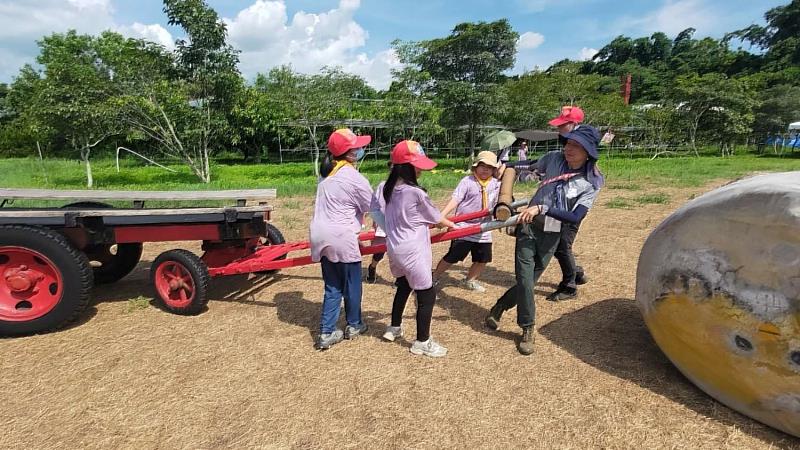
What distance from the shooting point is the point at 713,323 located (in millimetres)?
2480

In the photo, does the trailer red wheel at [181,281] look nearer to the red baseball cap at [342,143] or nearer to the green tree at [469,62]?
the red baseball cap at [342,143]

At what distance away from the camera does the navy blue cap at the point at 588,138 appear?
3.10 m

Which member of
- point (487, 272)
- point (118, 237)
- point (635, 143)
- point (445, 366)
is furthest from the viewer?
point (635, 143)

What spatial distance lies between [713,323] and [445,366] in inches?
63.6

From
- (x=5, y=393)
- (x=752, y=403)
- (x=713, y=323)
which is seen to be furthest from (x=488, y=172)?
(x=5, y=393)

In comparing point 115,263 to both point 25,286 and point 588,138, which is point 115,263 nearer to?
point 25,286

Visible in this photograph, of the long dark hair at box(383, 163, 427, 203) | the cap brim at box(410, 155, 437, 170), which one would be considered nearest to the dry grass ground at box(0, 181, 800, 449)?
the long dark hair at box(383, 163, 427, 203)

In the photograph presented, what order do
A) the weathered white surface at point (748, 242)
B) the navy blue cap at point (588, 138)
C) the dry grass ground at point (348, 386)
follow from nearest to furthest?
1. the weathered white surface at point (748, 242)
2. the dry grass ground at point (348, 386)
3. the navy blue cap at point (588, 138)

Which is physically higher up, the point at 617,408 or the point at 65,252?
the point at 65,252

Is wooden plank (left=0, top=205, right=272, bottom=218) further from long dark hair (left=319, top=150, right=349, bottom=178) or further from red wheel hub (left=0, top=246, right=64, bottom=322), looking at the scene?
long dark hair (left=319, top=150, right=349, bottom=178)

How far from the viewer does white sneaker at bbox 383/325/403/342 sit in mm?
3566

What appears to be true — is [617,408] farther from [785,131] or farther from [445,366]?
[785,131]

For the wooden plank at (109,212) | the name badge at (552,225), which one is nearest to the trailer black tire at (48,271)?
the wooden plank at (109,212)

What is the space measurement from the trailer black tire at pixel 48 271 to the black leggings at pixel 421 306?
251 centimetres
